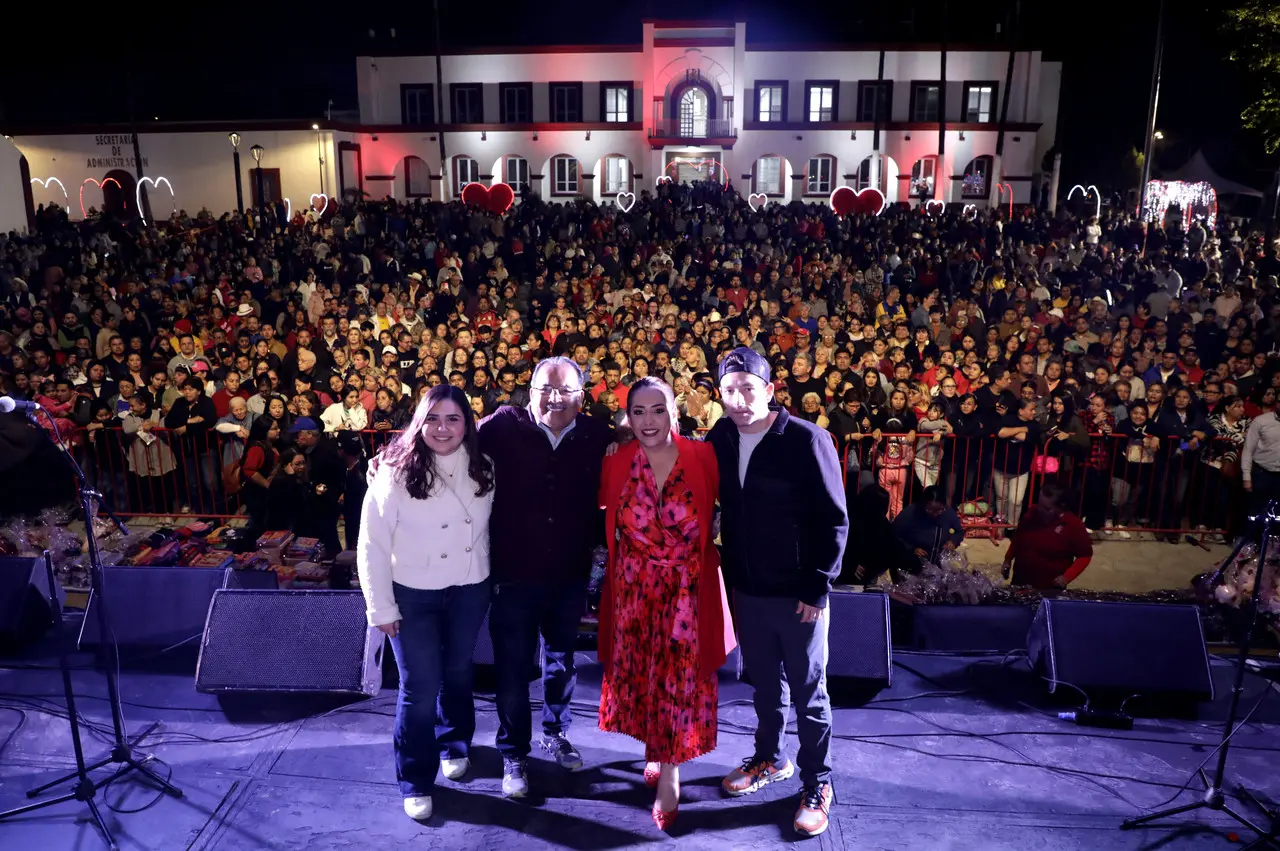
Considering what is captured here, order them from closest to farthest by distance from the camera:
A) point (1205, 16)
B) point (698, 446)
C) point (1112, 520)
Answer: point (698, 446)
point (1112, 520)
point (1205, 16)

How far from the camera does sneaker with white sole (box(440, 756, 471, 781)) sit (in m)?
3.79

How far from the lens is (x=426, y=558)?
341cm

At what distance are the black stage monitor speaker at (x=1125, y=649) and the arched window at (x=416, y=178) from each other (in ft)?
103

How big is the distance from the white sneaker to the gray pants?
138 cm

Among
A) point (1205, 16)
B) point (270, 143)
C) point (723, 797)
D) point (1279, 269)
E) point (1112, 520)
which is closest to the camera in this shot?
point (723, 797)

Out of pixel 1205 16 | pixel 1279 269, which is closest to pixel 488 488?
pixel 1279 269

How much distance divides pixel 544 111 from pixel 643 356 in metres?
25.8

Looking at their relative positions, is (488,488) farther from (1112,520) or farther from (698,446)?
(1112,520)

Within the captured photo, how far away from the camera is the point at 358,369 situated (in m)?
8.34

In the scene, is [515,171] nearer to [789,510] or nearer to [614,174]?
[614,174]

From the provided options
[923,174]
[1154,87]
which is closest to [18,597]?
[1154,87]

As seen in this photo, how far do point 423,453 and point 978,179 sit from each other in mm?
31860

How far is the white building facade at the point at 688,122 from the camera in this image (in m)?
30.5

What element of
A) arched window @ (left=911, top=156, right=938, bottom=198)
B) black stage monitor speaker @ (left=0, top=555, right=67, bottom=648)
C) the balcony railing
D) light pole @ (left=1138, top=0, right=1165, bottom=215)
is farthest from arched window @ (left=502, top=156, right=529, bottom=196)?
black stage monitor speaker @ (left=0, top=555, right=67, bottom=648)
